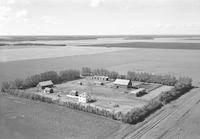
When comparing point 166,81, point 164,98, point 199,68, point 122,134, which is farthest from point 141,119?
point 199,68

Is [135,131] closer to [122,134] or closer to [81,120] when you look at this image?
[122,134]

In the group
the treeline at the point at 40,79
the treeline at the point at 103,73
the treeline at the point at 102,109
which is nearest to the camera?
the treeline at the point at 102,109

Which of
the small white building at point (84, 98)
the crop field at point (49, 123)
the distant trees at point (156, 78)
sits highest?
the distant trees at point (156, 78)

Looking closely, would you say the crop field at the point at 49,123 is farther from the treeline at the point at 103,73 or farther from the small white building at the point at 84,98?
the treeline at the point at 103,73

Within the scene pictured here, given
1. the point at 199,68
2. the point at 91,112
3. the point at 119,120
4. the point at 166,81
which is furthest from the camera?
the point at 199,68

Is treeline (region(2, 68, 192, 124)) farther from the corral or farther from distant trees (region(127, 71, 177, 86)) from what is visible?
the corral

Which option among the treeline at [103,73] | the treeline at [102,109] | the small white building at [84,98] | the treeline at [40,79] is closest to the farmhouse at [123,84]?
the treeline at [102,109]

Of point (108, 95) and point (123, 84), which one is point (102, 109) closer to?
point (108, 95)

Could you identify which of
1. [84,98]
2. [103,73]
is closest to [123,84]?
[84,98]
